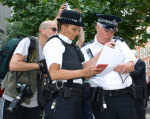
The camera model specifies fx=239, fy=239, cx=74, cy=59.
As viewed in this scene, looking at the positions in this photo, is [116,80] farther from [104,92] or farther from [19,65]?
[19,65]

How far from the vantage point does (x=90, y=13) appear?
31.1 feet

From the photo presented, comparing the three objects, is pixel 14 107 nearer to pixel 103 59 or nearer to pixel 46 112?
pixel 46 112

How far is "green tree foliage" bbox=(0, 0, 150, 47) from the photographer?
9.15m

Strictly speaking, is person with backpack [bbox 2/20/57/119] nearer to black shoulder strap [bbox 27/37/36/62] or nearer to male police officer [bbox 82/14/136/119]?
black shoulder strap [bbox 27/37/36/62]

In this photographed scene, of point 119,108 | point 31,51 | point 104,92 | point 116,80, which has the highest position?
point 31,51

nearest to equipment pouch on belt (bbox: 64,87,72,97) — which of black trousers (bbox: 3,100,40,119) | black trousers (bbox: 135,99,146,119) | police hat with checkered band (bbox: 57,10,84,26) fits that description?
police hat with checkered band (bbox: 57,10,84,26)

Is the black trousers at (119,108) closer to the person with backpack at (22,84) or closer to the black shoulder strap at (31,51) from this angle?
the person with backpack at (22,84)

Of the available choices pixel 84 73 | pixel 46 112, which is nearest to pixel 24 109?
pixel 46 112

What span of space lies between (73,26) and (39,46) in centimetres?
100

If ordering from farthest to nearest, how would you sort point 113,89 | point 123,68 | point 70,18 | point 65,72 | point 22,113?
point 22,113 < point 113,89 < point 123,68 < point 70,18 < point 65,72

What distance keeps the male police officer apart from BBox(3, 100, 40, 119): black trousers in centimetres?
90

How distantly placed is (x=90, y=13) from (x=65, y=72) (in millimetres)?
7401

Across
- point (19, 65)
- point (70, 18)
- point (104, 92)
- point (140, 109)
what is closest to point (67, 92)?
point (104, 92)

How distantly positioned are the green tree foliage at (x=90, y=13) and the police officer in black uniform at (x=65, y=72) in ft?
19.3
